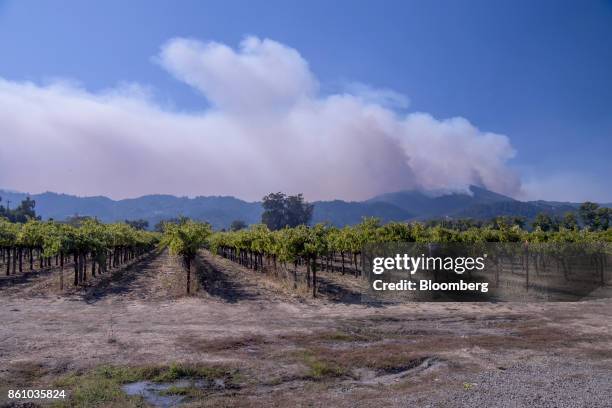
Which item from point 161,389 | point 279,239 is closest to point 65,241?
point 279,239

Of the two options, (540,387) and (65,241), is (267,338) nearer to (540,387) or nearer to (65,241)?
(540,387)

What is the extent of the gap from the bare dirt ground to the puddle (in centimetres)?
37

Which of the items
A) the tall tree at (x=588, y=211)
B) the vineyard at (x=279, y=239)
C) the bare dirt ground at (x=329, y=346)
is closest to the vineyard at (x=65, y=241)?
the vineyard at (x=279, y=239)

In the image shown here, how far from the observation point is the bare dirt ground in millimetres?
10961

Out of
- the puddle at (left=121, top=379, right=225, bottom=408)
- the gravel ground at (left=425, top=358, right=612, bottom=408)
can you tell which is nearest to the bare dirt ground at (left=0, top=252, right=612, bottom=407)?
the gravel ground at (left=425, top=358, right=612, bottom=408)

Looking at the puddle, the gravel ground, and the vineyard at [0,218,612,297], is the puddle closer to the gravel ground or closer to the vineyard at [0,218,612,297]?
the gravel ground

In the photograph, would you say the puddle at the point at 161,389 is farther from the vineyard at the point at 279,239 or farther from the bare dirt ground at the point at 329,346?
the vineyard at the point at 279,239

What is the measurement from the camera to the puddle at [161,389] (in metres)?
10.1

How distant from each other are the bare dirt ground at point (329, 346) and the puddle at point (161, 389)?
371 millimetres

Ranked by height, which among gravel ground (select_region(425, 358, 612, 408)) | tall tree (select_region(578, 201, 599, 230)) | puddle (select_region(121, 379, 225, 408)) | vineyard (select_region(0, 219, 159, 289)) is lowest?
gravel ground (select_region(425, 358, 612, 408))

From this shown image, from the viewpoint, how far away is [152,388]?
35.9 ft

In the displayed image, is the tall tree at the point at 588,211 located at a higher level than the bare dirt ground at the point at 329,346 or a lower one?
higher

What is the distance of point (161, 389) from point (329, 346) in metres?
6.08

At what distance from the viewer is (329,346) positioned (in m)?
15.1
